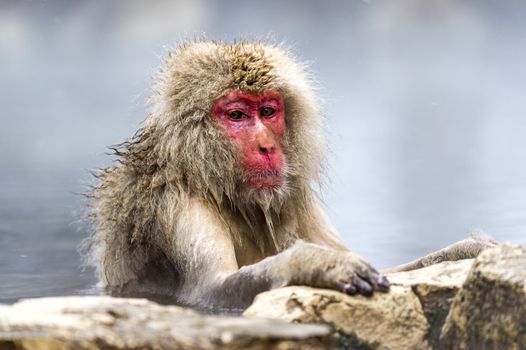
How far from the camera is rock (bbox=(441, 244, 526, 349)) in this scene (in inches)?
116

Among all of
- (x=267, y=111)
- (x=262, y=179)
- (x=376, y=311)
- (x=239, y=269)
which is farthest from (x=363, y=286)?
(x=267, y=111)

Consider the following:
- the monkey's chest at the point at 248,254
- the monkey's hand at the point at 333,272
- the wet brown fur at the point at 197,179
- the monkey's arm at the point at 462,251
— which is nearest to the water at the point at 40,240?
the wet brown fur at the point at 197,179

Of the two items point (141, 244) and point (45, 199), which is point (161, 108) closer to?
point (141, 244)

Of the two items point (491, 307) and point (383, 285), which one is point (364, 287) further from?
point (491, 307)

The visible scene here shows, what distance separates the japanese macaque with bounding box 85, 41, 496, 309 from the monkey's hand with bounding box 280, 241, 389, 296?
0.82 metres

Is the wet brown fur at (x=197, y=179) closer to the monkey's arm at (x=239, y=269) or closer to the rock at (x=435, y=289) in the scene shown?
the monkey's arm at (x=239, y=269)

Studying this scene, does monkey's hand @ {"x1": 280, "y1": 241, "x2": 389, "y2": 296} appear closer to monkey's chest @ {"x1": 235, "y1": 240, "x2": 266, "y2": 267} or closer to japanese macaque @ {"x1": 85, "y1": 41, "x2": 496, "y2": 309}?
japanese macaque @ {"x1": 85, "y1": 41, "x2": 496, "y2": 309}

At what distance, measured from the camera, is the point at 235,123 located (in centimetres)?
475

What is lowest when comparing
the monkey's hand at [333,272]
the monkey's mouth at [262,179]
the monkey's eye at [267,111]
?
the monkey's hand at [333,272]

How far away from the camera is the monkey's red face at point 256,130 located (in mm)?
4680

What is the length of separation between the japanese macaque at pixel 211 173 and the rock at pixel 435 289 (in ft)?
3.62

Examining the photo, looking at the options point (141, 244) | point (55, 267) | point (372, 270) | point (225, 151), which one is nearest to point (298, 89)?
point (225, 151)

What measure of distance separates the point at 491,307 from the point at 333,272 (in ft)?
2.02

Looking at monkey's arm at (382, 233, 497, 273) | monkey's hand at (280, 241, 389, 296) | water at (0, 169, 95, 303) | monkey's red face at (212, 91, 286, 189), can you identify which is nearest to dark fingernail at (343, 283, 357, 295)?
monkey's hand at (280, 241, 389, 296)
